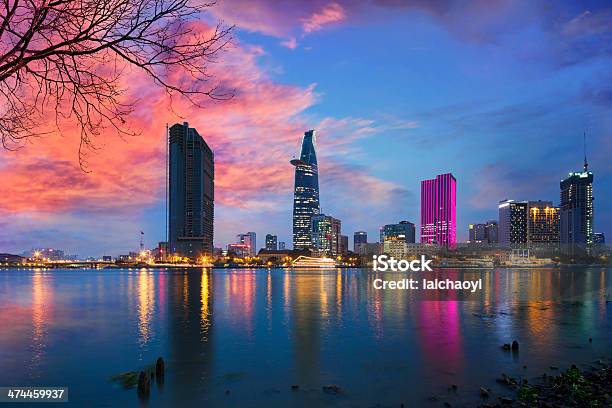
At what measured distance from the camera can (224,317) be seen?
52969mm

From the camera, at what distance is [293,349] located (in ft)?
113

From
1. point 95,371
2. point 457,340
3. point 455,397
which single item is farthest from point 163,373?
point 457,340

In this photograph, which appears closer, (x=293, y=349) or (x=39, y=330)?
(x=293, y=349)

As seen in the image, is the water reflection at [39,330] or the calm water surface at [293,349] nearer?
the calm water surface at [293,349]

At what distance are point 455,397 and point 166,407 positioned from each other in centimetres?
1326

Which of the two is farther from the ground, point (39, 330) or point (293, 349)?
point (293, 349)

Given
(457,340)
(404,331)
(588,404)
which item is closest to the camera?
(588,404)

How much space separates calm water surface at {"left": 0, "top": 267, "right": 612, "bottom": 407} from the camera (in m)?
23.6

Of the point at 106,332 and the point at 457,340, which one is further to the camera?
the point at 106,332

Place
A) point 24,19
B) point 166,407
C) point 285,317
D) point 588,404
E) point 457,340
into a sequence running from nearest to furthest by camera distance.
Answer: point 24,19 → point 588,404 → point 166,407 → point 457,340 → point 285,317

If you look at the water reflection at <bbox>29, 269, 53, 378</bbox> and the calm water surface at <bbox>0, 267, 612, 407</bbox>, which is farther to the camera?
the water reflection at <bbox>29, 269, 53, 378</bbox>

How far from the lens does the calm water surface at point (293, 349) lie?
23578 mm

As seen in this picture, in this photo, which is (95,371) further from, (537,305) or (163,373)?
(537,305)

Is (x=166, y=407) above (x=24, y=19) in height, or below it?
below
